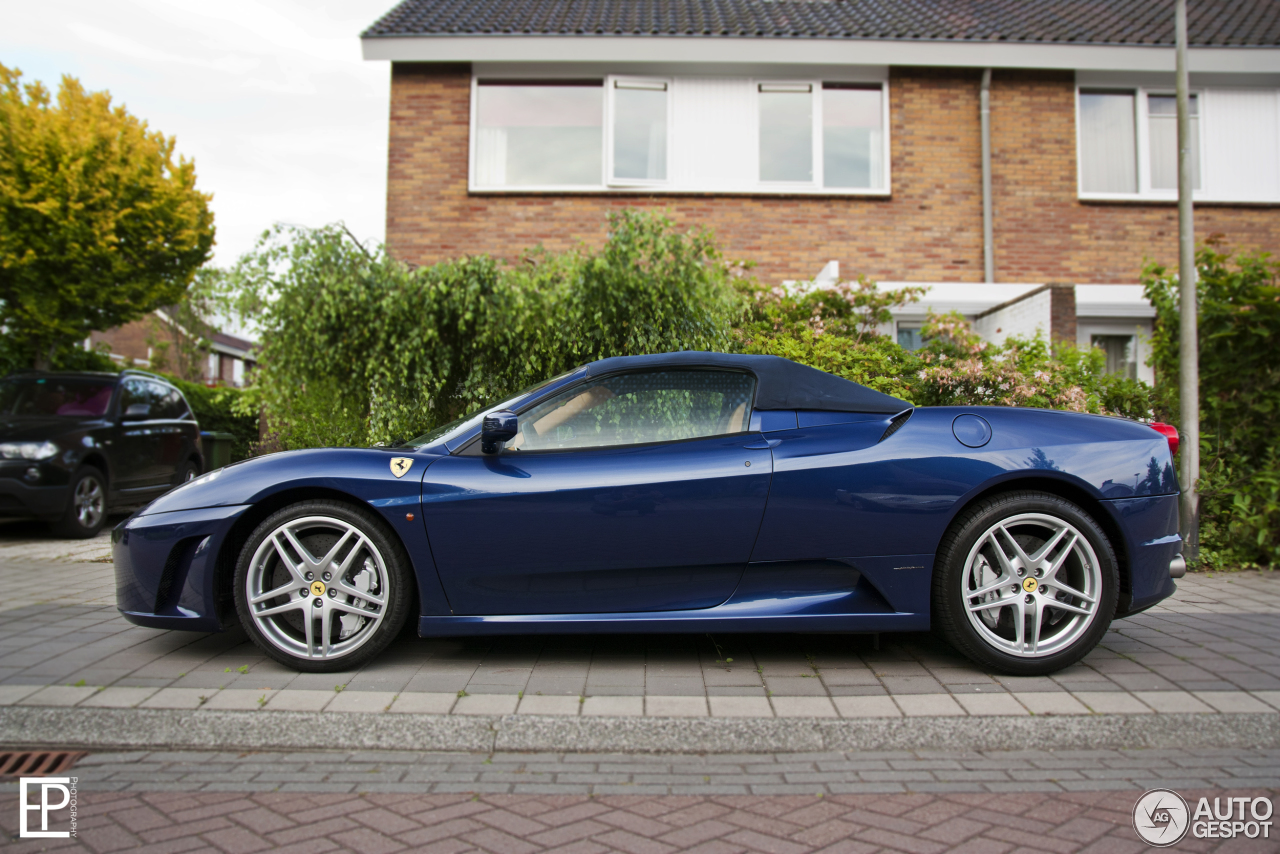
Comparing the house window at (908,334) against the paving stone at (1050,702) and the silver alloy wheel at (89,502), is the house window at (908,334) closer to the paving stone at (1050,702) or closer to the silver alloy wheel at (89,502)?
the paving stone at (1050,702)

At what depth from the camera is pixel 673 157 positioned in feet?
37.0

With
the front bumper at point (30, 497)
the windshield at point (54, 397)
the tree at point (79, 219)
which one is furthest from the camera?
the tree at point (79, 219)

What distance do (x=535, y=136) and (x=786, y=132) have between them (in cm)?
358

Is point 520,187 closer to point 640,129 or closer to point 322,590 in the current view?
point 640,129

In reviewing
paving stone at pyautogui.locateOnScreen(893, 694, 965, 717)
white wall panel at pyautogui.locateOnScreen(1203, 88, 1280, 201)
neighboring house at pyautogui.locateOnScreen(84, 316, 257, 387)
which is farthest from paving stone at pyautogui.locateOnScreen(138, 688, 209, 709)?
neighboring house at pyautogui.locateOnScreen(84, 316, 257, 387)

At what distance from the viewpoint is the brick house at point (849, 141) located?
11.1m

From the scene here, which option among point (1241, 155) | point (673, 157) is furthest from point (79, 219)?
point (1241, 155)

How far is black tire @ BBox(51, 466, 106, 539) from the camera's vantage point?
25.5ft

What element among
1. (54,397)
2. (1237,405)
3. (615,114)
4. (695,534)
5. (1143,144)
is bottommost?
(695,534)

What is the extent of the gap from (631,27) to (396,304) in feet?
24.3

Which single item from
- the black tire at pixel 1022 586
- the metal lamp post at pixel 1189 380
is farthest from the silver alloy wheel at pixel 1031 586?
the metal lamp post at pixel 1189 380

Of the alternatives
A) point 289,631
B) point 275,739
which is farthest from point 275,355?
point 275,739

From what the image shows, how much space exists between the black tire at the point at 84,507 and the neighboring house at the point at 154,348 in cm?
1785

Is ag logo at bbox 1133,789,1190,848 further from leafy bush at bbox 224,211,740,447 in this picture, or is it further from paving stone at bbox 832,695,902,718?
leafy bush at bbox 224,211,740,447
